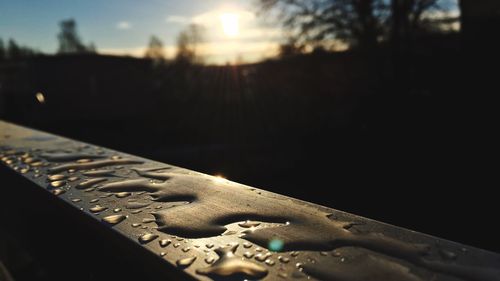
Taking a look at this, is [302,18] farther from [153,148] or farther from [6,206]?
[6,206]

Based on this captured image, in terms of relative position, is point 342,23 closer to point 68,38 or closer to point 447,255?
point 447,255

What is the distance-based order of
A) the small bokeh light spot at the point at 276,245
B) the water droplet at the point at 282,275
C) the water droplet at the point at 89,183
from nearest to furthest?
1. the water droplet at the point at 282,275
2. the small bokeh light spot at the point at 276,245
3. the water droplet at the point at 89,183

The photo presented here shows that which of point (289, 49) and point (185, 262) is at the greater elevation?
point (289, 49)

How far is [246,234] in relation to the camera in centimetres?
92

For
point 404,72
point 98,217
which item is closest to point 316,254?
point 98,217

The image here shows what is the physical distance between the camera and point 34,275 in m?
1.94

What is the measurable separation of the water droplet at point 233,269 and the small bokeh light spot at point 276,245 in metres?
0.08

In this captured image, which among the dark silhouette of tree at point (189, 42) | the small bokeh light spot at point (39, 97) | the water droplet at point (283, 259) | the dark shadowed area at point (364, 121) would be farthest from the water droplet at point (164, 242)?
the dark silhouette of tree at point (189, 42)

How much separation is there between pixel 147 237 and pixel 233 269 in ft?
0.86

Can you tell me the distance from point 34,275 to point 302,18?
47.7 ft

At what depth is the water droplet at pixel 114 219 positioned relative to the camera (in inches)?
39.5

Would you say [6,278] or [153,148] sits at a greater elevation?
[6,278]

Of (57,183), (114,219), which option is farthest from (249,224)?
(57,183)

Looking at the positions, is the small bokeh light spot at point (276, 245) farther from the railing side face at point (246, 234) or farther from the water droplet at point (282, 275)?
the water droplet at point (282, 275)
